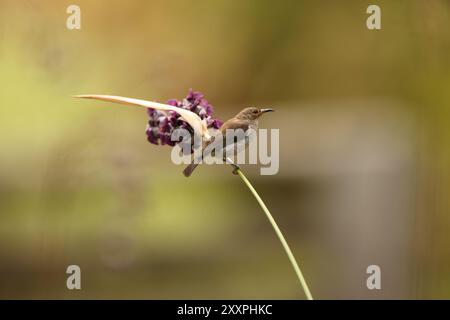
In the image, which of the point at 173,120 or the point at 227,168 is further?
the point at 227,168

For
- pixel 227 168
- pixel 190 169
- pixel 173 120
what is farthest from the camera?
pixel 227 168

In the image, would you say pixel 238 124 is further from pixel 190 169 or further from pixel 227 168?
pixel 227 168

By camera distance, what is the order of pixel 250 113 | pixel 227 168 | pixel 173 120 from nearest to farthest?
pixel 173 120, pixel 250 113, pixel 227 168

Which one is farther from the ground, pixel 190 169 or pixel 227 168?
pixel 227 168

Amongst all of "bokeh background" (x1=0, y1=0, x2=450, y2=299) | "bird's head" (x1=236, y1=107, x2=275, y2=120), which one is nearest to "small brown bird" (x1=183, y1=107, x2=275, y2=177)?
"bird's head" (x1=236, y1=107, x2=275, y2=120)

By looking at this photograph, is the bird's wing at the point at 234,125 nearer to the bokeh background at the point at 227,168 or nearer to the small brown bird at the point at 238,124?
the small brown bird at the point at 238,124

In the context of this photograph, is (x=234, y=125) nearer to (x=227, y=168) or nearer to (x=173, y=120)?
(x=173, y=120)

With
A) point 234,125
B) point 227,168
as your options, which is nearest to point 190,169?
point 234,125
